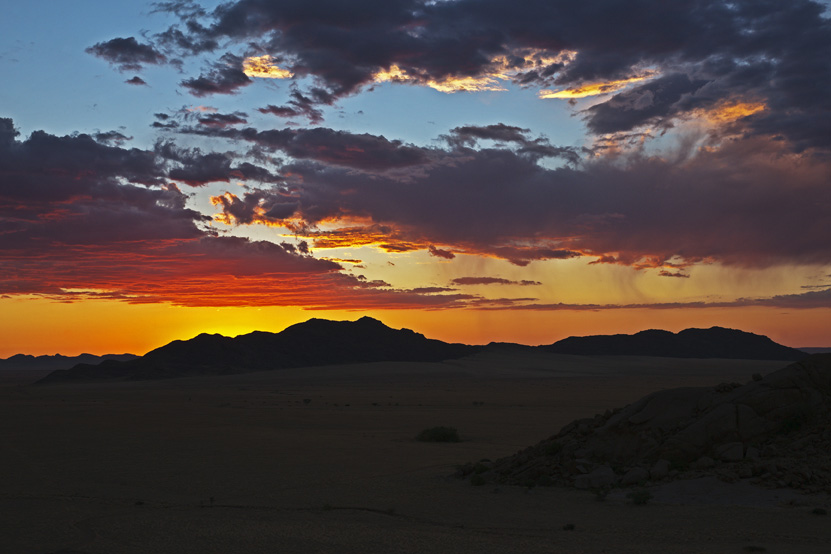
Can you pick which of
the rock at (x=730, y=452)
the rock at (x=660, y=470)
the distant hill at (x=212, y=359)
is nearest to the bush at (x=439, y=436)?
the rock at (x=660, y=470)

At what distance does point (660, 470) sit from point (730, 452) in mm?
1809

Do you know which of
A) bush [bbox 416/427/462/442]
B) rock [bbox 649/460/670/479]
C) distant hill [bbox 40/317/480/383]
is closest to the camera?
rock [bbox 649/460/670/479]

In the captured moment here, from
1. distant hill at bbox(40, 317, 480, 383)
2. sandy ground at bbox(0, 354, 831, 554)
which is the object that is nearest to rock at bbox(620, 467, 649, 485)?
sandy ground at bbox(0, 354, 831, 554)

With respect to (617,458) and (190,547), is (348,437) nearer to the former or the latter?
(617,458)

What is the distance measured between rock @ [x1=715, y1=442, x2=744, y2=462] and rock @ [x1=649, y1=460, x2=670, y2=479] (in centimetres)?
131

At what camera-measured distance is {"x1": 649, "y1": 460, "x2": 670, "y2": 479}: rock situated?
61.1ft

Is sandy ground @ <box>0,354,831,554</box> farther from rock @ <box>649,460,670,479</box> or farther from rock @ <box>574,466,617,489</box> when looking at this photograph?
rock @ <box>649,460,670,479</box>

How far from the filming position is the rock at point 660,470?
1862cm

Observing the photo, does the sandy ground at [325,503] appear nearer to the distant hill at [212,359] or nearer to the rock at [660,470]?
the rock at [660,470]

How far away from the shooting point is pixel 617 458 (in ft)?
66.4

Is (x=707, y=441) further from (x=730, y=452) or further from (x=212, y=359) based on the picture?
(x=212, y=359)

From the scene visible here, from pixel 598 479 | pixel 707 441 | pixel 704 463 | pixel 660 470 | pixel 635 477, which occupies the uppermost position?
pixel 707 441

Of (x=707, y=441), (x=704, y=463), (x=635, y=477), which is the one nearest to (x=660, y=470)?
(x=635, y=477)

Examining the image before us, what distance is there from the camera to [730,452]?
18.8 meters
